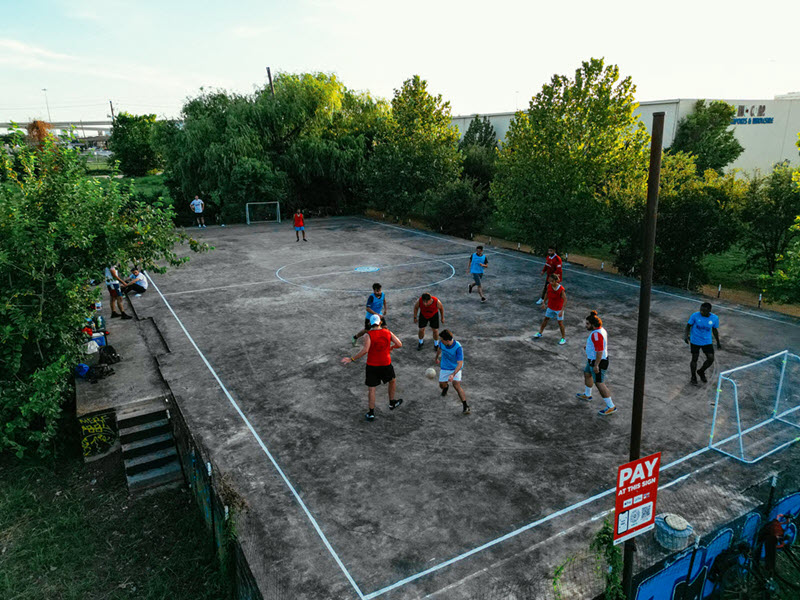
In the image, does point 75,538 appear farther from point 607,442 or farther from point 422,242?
point 422,242

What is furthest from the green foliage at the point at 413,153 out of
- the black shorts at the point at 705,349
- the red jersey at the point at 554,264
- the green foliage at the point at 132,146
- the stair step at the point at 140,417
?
the green foliage at the point at 132,146

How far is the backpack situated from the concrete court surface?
1114 mm

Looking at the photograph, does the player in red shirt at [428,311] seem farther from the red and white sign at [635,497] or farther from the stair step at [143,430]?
the red and white sign at [635,497]

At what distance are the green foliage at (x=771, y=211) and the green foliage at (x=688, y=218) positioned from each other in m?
0.55

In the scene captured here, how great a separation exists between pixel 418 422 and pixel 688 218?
53.0 ft

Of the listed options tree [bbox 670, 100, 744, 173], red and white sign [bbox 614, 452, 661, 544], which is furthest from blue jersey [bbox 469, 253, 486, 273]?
tree [bbox 670, 100, 744, 173]

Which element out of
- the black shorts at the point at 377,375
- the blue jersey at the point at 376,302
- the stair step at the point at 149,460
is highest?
the blue jersey at the point at 376,302

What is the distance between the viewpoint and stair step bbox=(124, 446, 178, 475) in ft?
31.3

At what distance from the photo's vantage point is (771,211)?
20.5 metres

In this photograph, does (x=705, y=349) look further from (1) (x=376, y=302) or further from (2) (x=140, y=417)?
(2) (x=140, y=417)

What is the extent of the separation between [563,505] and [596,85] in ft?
66.1

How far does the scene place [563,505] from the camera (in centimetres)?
771

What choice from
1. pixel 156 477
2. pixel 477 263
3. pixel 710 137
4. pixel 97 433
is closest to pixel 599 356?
pixel 477 263

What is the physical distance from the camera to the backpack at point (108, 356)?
11992 millimetres
